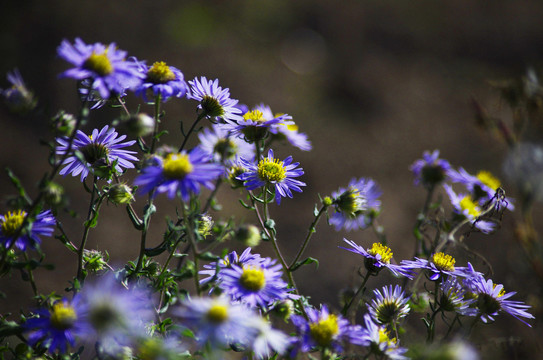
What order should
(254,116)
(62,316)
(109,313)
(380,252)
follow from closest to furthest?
1. (109,313)
2. (62,316)
3. (380,252)
4. (254,116)

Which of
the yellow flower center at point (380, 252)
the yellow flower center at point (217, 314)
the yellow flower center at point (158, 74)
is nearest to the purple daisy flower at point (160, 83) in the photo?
the yellow flower center at point (158, 74)

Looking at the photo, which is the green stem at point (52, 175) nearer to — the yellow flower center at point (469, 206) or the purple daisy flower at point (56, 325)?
the purple daisy flower at point (56, 325)

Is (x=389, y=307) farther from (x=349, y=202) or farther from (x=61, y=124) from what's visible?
(x=61, y=124)

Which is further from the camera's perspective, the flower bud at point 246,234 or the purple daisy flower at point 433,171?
the purple daisy flower at point 433,171

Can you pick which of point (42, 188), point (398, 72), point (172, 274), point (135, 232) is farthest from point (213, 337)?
point (398, 72)

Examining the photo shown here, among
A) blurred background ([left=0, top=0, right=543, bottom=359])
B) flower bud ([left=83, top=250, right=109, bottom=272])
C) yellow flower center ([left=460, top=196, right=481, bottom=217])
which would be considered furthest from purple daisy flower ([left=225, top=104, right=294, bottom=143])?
blurred background ([left=0, top=0, right=543, bottom=359])

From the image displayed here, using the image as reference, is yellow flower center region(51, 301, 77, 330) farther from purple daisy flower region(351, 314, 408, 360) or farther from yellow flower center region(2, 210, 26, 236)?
purple daisy flower region(351, 314, 408, 360)

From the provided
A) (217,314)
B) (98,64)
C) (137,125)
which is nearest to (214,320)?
(217,314)
